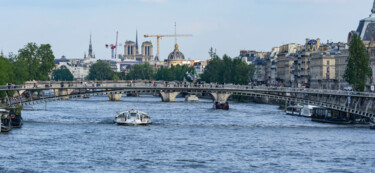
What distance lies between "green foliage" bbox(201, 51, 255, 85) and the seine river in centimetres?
6776

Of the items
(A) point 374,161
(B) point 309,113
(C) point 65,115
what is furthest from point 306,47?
(A) point 374,161

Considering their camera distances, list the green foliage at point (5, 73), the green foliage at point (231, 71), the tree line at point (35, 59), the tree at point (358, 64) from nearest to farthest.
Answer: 1. the tree at point (358, 64)
2. the green foliage at point (5, 73)
3. the tree line at point (35, 59)
4. the green foliage at point (231, 71)

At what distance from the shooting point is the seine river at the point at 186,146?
55938mm

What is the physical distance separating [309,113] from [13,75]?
38166 millimetres

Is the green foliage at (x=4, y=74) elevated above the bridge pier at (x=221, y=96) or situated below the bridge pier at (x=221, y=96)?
above

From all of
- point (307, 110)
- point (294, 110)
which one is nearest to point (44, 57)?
point (294, 110)

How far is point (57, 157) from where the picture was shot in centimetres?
5884

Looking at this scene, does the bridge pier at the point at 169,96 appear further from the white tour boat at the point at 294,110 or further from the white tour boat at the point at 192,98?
the white tour boat at the point at 294,110

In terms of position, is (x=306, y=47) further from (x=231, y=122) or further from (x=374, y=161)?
(x=374, y=161)

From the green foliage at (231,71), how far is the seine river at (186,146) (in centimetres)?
6776

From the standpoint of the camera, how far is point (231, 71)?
538 feet

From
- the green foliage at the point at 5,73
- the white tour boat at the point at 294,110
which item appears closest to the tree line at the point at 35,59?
the green foliage at the point at 5,73

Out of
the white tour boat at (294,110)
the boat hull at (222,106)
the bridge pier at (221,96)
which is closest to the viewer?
the white tour boat at (294,110)

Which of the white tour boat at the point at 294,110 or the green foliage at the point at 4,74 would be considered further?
the white tour boat at the point at 294,110
